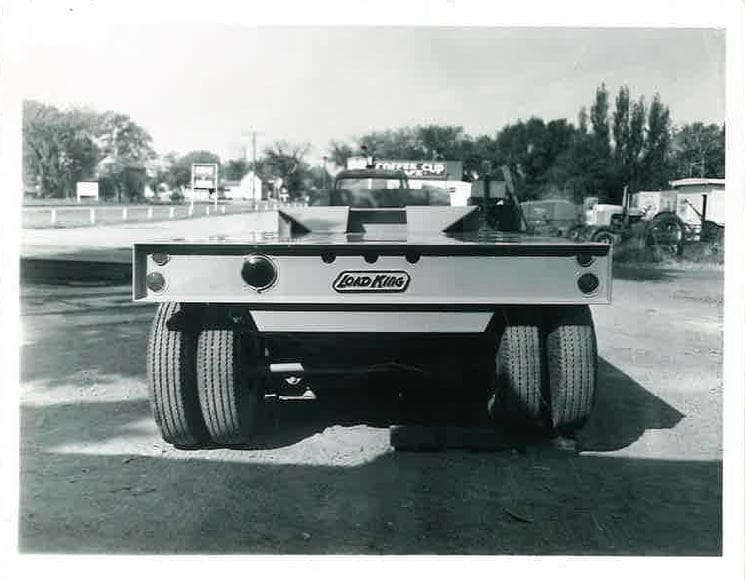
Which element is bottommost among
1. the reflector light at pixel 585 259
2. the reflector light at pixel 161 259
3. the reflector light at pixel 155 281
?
the reflector light at pixel 155 281

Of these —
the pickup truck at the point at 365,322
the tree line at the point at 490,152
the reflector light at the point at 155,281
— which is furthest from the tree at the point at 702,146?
the reflector light at the point at 155,281

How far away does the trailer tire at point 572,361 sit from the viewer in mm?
4125

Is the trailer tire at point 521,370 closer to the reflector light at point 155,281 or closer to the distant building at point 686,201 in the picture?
A: the reflector light at point 155,281

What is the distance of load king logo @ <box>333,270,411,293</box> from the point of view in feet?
12.5

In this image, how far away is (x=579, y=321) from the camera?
13.6ft

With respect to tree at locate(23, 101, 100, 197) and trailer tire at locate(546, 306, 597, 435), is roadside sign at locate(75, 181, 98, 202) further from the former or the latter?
trailer tire at locate(546, 306, 597, 435)

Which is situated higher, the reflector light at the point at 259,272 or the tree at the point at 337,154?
the tree at the point at 337,154

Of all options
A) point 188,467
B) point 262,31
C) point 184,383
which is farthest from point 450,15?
point 188,467

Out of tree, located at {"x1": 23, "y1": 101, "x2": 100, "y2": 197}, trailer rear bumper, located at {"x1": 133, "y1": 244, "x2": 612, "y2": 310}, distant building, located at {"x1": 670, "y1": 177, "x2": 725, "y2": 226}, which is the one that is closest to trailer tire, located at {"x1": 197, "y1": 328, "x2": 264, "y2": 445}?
trailer rear bumper, located at {"x1": 133, "y1": 244, "x2": 612, "y2": 310}

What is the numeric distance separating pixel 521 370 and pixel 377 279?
0.98 m

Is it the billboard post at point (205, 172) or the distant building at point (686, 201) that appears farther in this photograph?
the billboard post at point (205, 172)

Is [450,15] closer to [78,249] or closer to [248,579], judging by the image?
[248,579]

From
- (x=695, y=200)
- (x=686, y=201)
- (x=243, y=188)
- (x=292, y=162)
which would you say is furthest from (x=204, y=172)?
(x=243, y=188)

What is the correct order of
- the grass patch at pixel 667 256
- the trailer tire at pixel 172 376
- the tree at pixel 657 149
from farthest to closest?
1. the grass patch at pixel 667 256
2. the tree at pixel 657 149
3. the trailer tire at pixel 172 376
